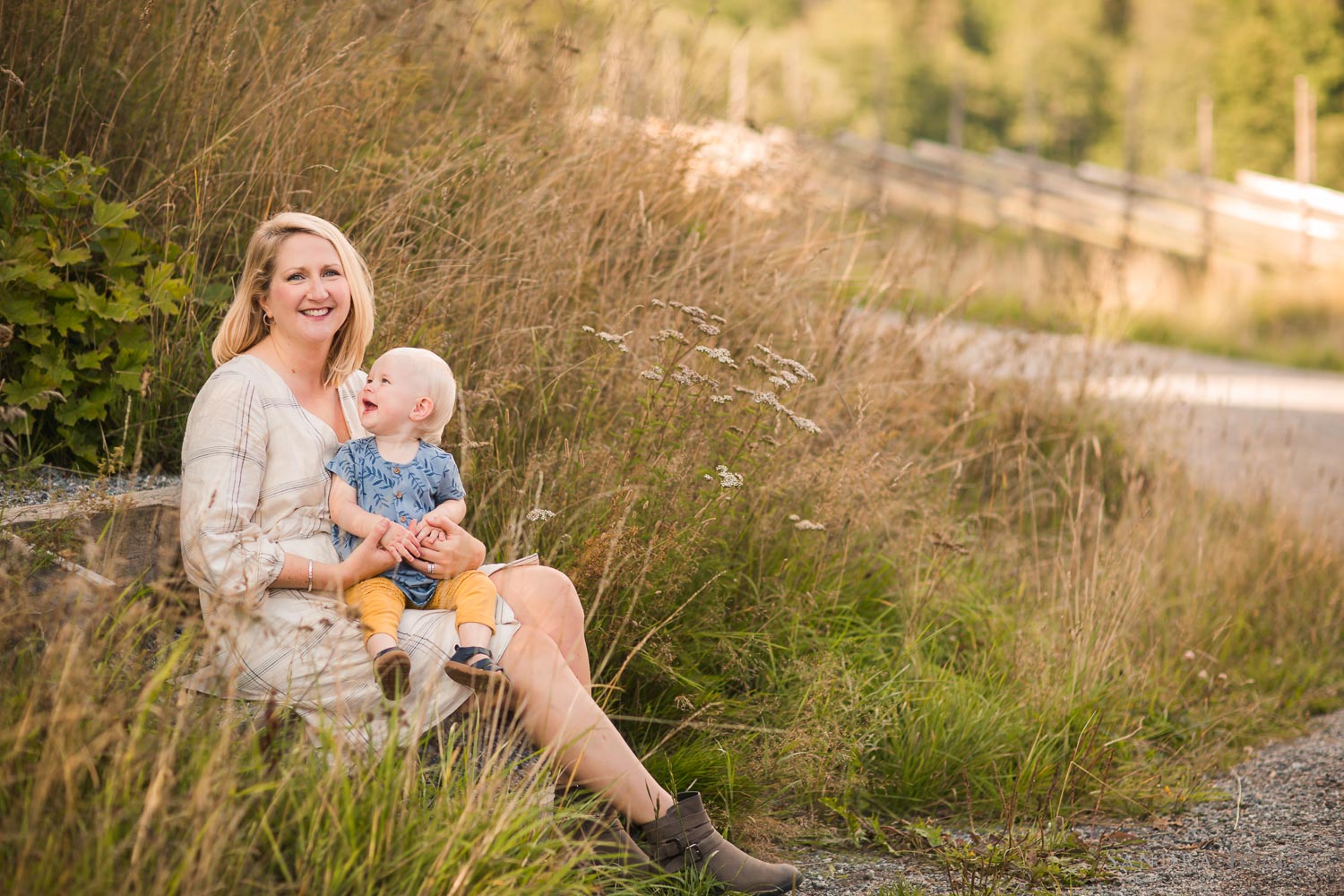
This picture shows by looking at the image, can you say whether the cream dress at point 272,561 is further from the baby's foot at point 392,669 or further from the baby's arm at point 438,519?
the baby's arm at point 438,519

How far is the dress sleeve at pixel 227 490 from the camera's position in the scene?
2701mm

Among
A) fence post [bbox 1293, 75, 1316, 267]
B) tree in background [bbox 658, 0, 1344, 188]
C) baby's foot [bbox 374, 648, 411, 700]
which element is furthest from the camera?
tree in background [bbox 658, 0, 1344, 188]

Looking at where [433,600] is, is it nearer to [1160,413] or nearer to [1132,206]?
[1160,413]

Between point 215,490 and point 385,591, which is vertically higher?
point 215,490

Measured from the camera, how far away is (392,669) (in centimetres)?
257

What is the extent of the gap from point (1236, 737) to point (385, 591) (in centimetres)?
340

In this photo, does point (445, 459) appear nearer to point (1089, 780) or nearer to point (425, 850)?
point (425, 850)

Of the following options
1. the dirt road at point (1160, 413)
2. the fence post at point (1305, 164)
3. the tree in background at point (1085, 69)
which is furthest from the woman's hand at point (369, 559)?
the tree in background at point (1085, 69)

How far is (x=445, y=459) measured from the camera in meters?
3.01

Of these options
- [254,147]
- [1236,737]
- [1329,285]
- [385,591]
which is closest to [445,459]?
[385,591]

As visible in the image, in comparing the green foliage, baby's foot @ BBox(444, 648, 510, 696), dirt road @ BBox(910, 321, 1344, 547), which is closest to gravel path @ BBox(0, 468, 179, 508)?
the green foliage

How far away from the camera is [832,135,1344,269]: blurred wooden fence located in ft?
56.2

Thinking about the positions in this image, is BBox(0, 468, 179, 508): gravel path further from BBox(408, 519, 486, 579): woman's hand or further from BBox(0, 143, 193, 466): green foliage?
BBox(408, 519, 486, 579): woman's hand

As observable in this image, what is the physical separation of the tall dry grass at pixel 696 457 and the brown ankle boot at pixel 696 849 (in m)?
0.41
